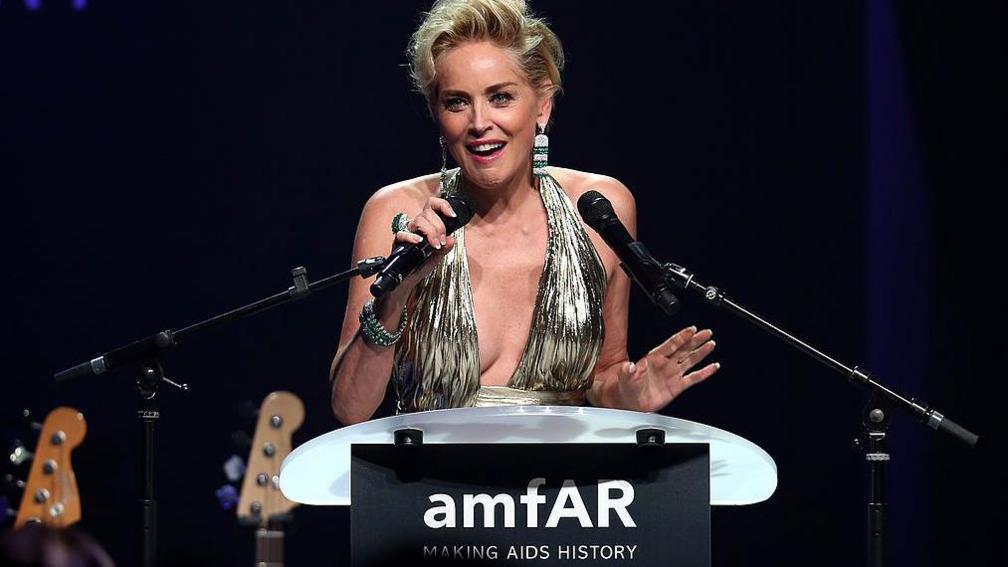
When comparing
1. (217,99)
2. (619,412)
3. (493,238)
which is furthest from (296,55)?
(619,412)

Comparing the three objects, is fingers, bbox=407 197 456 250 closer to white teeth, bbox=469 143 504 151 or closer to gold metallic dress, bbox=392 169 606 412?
white teeth, bbox=469 143 504 151

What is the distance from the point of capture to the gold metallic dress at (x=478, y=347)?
2.69 meters

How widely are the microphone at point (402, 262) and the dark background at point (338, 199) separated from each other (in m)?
1.86

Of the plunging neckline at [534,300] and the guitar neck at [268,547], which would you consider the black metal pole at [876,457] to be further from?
the guitar neck at [268,547]

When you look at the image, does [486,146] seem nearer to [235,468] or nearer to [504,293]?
[504,293]

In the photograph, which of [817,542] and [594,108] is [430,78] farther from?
Result: [817,542]

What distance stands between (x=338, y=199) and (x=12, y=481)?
1.37 m

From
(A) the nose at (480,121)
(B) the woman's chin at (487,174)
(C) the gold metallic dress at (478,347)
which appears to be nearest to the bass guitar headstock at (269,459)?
(C) the gold metallic dress at (478,347)

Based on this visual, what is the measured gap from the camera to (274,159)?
4.05 meters

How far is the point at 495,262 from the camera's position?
2.82 metres

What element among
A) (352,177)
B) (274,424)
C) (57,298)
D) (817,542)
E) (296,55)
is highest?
(296,55)

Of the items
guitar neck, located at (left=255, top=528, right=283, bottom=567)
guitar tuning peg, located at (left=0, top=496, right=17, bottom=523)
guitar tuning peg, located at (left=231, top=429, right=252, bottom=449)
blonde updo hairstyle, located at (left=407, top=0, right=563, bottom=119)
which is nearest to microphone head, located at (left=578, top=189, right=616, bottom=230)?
blonde updo hairstyle, located at (left=407, top=0, right=563, bottom=119)

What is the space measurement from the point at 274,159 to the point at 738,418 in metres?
1.59

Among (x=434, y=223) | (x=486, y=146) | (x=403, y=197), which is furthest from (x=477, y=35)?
(x=434, y=223)
